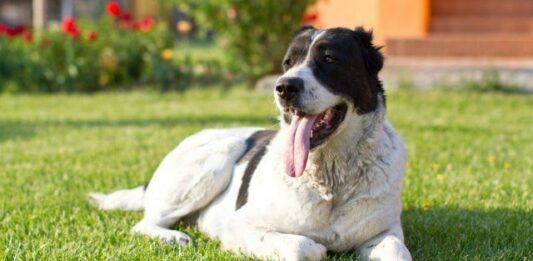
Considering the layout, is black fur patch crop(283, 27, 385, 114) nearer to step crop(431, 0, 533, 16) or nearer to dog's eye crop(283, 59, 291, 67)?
dog's eye crop(283, 59, 291, 67)

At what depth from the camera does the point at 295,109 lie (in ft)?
13.2

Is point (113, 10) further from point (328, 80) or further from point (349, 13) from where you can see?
point (328, 80)

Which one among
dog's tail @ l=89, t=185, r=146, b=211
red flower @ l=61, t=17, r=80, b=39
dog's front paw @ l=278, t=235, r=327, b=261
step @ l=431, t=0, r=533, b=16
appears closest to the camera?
dog's front paw @ l=278, t=235, r=327, b=261

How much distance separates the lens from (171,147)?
8086 millimetres

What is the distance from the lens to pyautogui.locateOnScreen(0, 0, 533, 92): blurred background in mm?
12844

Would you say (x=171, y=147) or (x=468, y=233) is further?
(x=171, y=147)

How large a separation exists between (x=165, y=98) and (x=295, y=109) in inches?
333

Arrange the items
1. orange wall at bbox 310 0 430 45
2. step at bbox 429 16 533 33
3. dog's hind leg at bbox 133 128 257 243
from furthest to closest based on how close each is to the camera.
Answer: orange wall at bbox 310 0 430 45, step at bbox 429 16 533 33, dog's hind leg at bbox 133 128 257 243

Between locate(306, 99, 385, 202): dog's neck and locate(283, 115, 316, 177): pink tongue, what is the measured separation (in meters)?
0.15

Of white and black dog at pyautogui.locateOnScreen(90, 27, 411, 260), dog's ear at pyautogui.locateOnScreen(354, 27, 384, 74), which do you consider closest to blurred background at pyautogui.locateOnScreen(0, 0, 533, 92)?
dog's ear at pyautogui.locateOnScreen(354, 27, 384, 74)

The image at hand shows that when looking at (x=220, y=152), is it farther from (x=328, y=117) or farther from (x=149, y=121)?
(x=149, y=121)

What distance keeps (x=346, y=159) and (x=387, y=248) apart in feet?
1.60

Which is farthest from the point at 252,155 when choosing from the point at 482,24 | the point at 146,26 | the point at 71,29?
the point at 482,24

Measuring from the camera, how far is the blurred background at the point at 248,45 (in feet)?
42.1
